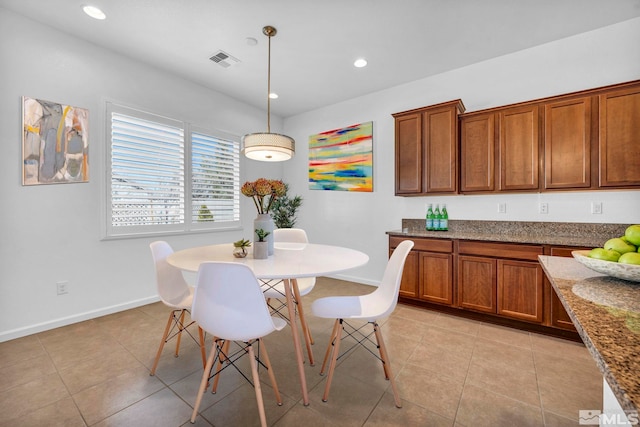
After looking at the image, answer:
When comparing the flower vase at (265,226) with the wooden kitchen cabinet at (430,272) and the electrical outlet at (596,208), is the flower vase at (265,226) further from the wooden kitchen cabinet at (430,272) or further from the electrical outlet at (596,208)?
the electrical outlet at (596,208)

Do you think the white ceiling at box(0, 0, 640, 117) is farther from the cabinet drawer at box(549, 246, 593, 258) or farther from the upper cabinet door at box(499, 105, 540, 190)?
the cabinet drawer at box(549, 246, 593, 258)

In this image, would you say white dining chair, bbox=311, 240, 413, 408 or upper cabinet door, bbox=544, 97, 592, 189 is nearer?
white dining chair, bbox=311, 240, 413, 408

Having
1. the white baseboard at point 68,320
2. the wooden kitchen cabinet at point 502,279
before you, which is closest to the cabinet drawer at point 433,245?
the wooden kitchen cabinet at point 502,279

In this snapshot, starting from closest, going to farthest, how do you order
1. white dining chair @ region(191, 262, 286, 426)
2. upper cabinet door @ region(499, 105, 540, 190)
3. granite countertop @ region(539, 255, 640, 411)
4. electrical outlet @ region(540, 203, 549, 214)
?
granite countertop @ region(539, 255, 640, 411)
white dining chair @ region(191, 262, 286, 426)
upper cabinet door @ region(499, 105, 540, 190)
electrical outlet @ region(540, 203, 549, 214)

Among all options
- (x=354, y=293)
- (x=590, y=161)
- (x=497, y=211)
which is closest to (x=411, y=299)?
(x=354, y=293)

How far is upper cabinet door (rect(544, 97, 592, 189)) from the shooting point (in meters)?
2.49

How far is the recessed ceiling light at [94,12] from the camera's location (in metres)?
2.35

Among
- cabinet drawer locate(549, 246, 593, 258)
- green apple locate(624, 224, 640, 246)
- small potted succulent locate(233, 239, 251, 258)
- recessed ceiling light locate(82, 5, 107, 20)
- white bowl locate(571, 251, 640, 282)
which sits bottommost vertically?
cabinet drawer locate(549, 246, 593, 258)

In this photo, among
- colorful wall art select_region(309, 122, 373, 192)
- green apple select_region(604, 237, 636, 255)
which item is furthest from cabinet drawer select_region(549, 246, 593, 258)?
colorful wall art select_region(309, 122, 373, 192)

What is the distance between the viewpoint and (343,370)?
1.97 m

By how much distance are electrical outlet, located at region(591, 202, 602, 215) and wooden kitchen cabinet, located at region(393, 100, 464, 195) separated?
48.5 inches

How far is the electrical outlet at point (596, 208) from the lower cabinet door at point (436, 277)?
1395mm

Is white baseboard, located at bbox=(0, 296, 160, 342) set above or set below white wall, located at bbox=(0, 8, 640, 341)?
below

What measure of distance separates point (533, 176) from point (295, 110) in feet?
12.0
